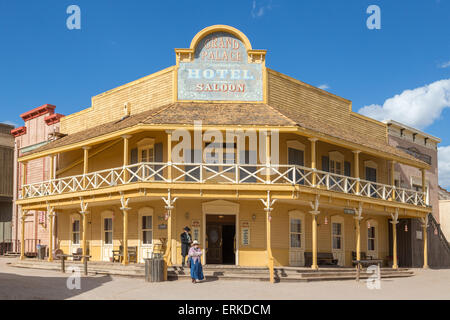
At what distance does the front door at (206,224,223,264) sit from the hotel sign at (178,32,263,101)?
5.38 metres

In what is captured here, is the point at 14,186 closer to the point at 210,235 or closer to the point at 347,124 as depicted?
the point at 210,235

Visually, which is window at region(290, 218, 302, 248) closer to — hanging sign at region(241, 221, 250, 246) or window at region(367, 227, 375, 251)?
hanging sign at region(241, 221, 250, 246)

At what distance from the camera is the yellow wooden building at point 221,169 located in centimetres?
2119

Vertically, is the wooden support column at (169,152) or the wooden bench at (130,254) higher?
the wooden support column at (169,152)

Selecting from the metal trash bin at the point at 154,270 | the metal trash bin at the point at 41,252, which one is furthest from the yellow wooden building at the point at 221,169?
the metal trash bin at the point at 154,270

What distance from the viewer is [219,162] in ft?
75.1

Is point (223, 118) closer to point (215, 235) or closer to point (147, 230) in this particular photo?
point (215, 235)

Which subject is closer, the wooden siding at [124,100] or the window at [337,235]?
the wooden siding at [124,100]

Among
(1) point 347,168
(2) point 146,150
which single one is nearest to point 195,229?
(2) point 146,150

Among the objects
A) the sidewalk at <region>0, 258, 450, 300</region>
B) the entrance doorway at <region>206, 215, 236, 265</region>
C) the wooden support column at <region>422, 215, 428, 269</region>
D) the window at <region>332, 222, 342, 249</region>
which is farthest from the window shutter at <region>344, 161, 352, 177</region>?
the sidewalk at <region>0, 258, 450, 300</region>

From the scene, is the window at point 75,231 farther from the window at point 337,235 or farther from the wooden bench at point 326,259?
the window at point 337,235

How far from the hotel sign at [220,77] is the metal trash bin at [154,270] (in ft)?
26.1

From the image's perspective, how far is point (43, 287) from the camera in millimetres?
16656
